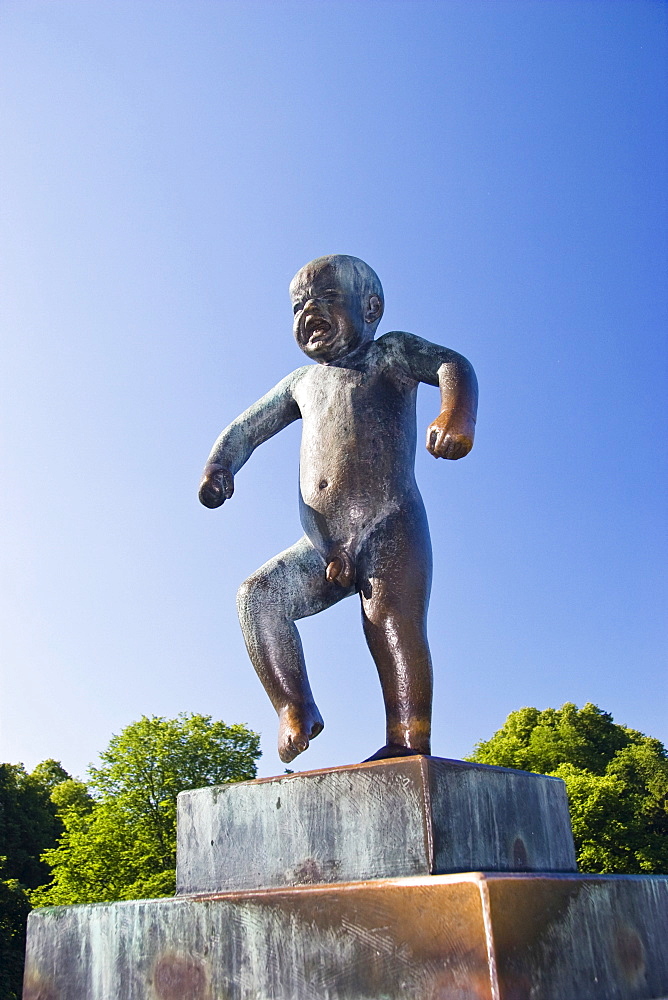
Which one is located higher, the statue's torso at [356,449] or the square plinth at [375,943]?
the statue's torso at [356,449]

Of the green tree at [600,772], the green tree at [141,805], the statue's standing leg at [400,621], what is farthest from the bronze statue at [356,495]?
the green tree at [600,772]

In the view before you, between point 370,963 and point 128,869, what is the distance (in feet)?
82.5

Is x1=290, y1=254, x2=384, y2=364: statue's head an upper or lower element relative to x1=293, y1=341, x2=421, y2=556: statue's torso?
upper

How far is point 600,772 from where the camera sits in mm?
37031

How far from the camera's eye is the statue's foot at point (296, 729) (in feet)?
10.9

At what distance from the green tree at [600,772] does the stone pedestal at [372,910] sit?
2483 cm

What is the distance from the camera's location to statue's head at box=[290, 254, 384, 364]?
401cm

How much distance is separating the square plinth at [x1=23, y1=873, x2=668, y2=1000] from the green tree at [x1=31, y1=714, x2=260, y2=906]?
22157 millimetres

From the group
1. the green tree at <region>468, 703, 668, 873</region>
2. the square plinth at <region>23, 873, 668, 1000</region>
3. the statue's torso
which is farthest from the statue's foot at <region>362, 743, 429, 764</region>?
the green tree at <region>468, 703, 668, 873</region>

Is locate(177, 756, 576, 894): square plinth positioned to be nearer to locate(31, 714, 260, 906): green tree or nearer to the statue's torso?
the statue's torso

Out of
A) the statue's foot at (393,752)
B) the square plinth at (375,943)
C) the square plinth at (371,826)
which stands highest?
the statue's foot at (393,752)

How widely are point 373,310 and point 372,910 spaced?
9.19ft

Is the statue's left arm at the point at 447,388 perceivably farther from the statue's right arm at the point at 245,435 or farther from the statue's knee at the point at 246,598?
the statue's knee at the point at 246,598

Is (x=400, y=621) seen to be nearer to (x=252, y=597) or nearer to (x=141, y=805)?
(x=252, y=597)
